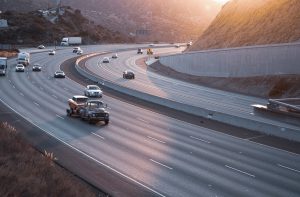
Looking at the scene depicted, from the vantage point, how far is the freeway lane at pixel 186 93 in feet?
148

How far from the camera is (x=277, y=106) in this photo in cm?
3975

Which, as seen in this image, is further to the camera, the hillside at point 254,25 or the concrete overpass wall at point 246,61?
the hillside at point 254,25

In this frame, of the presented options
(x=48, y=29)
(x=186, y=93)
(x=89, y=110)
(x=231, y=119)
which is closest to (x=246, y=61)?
(x=186, y=93)

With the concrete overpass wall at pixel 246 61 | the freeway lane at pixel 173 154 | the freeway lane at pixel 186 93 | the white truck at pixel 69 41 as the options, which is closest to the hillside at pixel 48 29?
the white truck at pixel 69 41

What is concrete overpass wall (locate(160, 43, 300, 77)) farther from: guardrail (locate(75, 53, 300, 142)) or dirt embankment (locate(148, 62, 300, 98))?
guardrail (locate(75, 53, 300, 142))

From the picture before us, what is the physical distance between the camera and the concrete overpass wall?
2172 inches

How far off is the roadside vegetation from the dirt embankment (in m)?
33.6

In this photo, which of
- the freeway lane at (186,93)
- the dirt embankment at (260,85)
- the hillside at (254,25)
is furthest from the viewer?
the hillside at (254,25)

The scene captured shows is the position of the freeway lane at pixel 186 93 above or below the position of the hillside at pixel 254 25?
below

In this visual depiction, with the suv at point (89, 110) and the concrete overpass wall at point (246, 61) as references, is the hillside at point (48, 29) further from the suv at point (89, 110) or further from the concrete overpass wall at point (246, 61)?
the suv at point (89, 110)

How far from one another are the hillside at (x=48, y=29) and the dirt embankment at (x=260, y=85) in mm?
79446

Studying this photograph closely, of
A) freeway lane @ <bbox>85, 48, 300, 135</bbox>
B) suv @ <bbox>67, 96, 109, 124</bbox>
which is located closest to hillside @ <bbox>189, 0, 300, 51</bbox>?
freeway lane @ <bbox>85, 48, 300, 135</bbox>

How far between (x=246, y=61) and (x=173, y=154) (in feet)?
120

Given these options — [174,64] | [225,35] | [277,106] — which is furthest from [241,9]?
[277,106]
